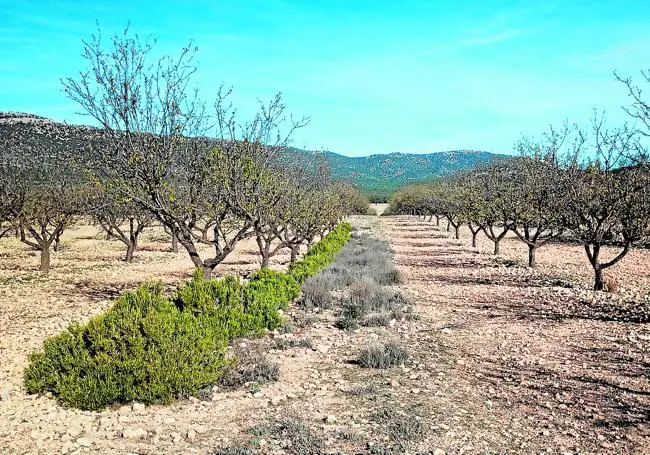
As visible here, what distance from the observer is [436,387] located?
24.3ft

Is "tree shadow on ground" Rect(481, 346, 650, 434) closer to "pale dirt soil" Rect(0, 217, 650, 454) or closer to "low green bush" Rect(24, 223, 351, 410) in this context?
"pale dirt soil" Rect(0, 217, 650, 454)

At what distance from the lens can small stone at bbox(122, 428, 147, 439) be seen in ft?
18.6

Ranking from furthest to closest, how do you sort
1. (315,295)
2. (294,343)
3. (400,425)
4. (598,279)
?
1. (598,279)
2. (315,295)
3. (294,343)
4. (400,425)

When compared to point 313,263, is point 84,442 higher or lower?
lower

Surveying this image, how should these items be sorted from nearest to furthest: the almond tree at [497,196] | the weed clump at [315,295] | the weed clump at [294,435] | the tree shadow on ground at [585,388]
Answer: the weed clump at [294,435]
the tree shadow on ground at [585,388]
the weed clump at [315,295]
the almond tree at [497,196]

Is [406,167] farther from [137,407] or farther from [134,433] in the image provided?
[134,433]

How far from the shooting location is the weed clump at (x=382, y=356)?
829 cm

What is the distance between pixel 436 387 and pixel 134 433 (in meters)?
3.98

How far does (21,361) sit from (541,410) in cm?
786

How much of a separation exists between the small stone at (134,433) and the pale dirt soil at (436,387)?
0.07 metres

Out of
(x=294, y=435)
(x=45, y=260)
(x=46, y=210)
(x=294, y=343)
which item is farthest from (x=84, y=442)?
(x=46, y=210)

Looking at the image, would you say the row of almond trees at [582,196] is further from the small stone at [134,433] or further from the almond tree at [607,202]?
the small stone at [134,433]

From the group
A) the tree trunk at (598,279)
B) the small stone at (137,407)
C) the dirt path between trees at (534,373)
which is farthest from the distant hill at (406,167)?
the small stone at (137,407)

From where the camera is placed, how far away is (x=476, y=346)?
31.6 feet
